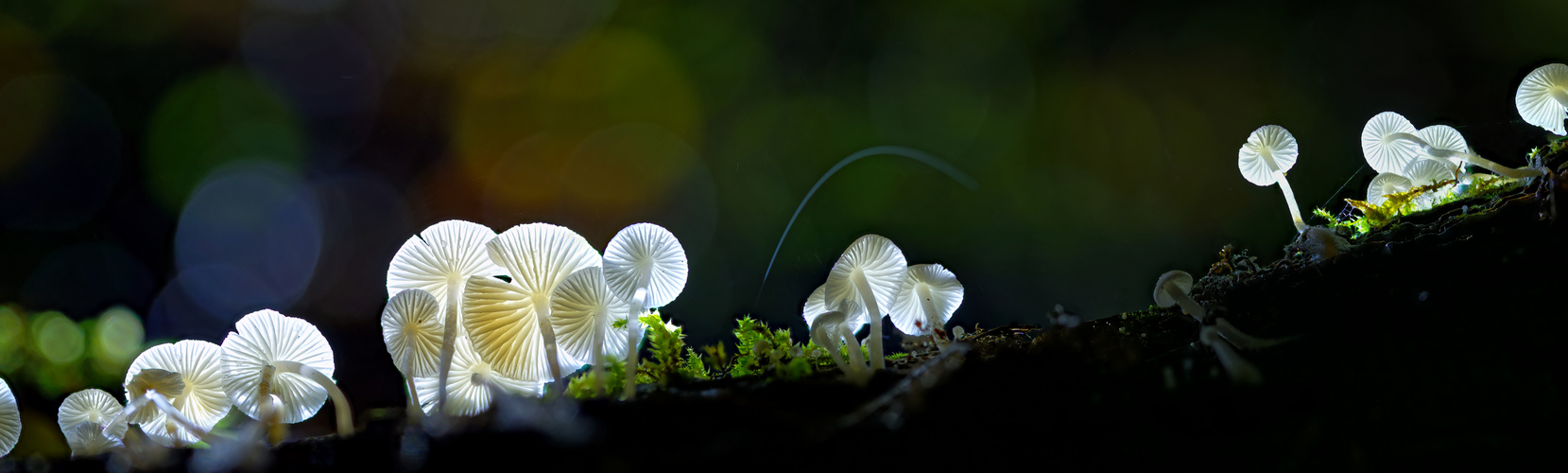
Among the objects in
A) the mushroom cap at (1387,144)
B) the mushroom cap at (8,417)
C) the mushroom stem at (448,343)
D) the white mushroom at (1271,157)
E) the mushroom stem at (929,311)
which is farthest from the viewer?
the mushroom cap at (1387,144)

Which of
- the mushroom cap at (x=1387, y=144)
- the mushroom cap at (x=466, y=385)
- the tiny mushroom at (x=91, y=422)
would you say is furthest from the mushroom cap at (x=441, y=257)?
the mushroom cap at (x=1387, y=144)

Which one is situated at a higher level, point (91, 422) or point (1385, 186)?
point (1385, 186)

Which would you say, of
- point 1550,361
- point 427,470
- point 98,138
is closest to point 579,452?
point 427,470

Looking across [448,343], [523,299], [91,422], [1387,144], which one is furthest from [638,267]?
[1387,144]

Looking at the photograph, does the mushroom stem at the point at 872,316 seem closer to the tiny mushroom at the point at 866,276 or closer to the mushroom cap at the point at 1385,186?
the tiny mushroom at the point at 866,276

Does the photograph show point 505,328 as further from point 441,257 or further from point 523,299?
point 441,257
